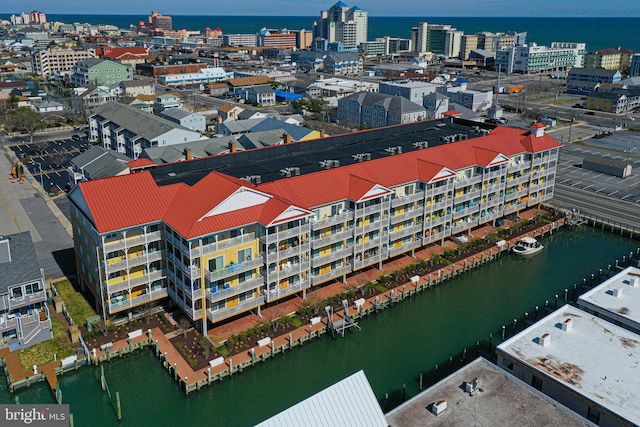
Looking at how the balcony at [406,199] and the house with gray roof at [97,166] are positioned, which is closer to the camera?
the balcony at [406,199]

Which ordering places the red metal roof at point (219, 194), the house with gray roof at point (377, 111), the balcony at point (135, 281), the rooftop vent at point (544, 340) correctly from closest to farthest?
the rooftop vent at point (544, 340)
the red metal roof at point (219, 194)
the balcony at point (135, 281)
the house with gray roof at point (377, 111)

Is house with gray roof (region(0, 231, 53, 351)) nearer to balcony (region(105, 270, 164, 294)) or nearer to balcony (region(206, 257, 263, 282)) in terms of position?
balcony (region(105, 270, 164, 294))

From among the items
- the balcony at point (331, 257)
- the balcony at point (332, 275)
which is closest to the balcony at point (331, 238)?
the balcony at point (331, 257)

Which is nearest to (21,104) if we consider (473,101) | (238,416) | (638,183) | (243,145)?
(243,145)

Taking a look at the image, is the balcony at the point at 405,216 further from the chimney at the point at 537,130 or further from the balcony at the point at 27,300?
the balcony at the point at 27,300

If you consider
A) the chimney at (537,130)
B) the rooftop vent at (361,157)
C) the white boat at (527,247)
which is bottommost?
the white boat at (527,247)

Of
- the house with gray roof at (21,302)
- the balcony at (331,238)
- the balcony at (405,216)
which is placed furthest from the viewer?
the balcony at (405,216)

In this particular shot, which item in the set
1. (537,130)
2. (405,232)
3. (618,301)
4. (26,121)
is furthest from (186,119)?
(618,301)
